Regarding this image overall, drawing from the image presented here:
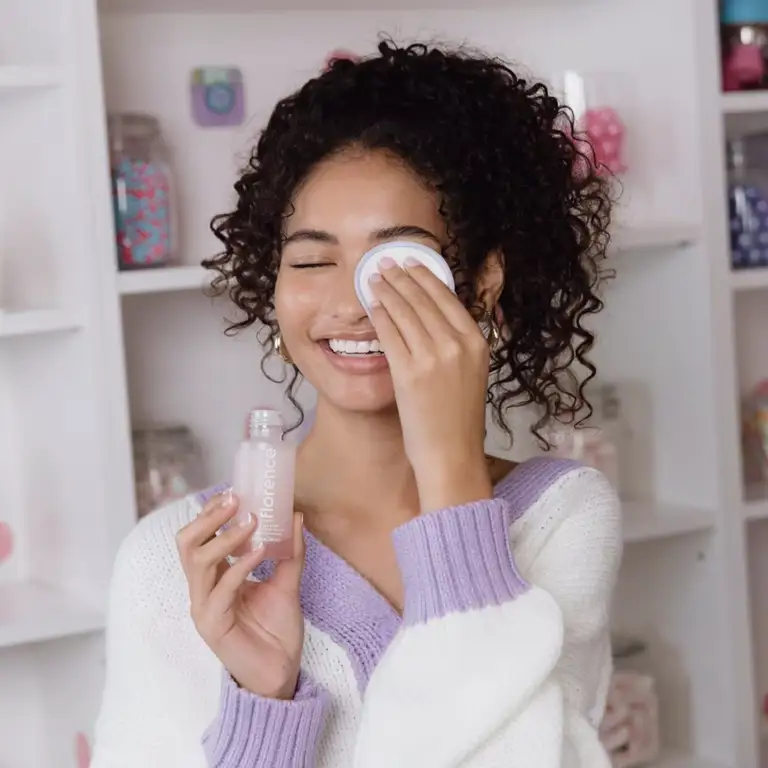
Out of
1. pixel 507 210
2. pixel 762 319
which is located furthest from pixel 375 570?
pixel 762 319

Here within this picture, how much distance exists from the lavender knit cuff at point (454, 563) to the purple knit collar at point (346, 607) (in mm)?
106

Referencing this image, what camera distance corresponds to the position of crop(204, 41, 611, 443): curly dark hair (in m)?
1.26

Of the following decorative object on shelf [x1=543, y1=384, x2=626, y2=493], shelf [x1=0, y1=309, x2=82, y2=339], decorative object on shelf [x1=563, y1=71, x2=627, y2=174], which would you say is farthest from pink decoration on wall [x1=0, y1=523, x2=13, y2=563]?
decorative object on shelf [x1=563, y1=71, x2=627, y2=174]

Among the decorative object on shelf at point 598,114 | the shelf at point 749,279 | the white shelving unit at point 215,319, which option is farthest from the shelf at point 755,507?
the decorative object on shelf at point 598,114

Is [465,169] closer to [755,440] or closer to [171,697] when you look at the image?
[171,697]

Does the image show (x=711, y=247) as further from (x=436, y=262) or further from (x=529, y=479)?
(x=436, y=262)

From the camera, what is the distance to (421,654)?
1128 mm

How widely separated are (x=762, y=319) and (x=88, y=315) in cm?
112

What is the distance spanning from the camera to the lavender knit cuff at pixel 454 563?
3.75 ft

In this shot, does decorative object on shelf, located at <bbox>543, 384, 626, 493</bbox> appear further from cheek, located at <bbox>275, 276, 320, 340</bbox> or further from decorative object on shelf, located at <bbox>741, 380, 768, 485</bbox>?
cheek, located at <bbox>275, 276, 320, 340</bbox>

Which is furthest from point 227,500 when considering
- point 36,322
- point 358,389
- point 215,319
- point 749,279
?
point 749,279

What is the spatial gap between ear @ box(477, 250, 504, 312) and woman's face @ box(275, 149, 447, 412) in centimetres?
7

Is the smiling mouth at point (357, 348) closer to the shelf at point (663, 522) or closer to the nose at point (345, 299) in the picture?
the nose at point (345, 299)

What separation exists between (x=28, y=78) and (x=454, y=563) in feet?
2.62
